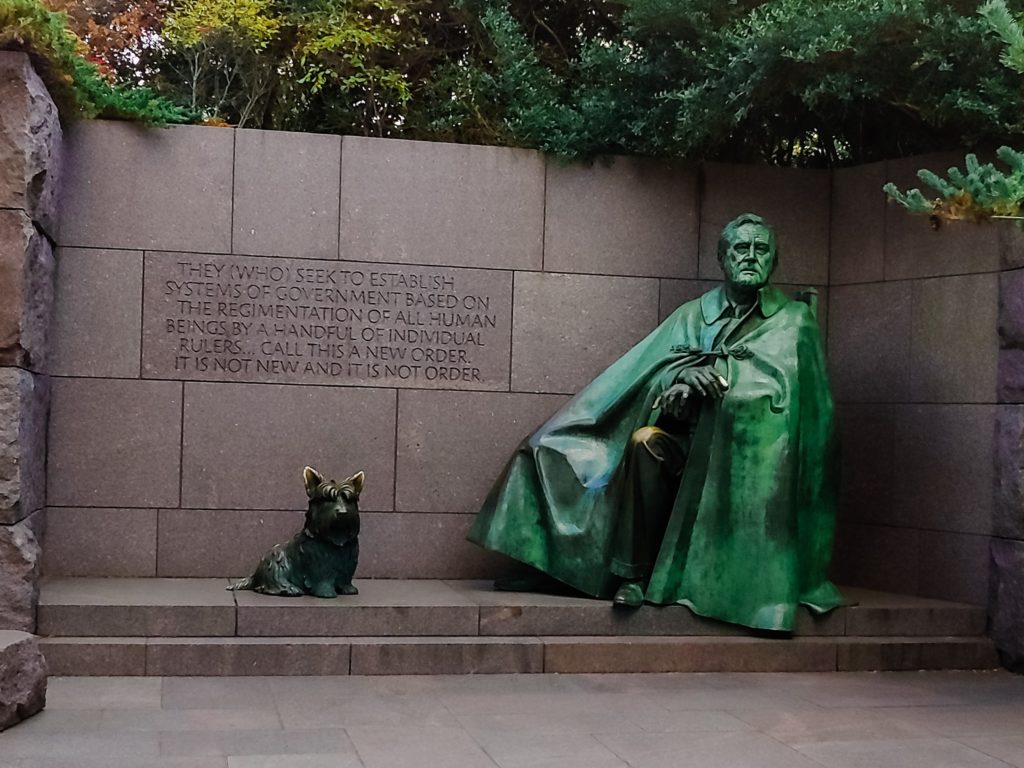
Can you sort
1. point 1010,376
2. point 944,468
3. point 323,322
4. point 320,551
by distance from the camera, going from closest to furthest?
1. point 320,551
2. point 1010,376
3. point 944,468
4. point 323,322

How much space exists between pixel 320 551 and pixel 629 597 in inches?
71.6

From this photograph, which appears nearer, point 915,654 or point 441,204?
point 915,654

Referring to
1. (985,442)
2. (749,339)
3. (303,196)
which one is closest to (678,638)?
(749,339)

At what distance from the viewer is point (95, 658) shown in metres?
6.84

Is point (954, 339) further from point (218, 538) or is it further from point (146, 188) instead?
point (146, 188)

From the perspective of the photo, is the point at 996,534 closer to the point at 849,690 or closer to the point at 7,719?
the point at 849,690

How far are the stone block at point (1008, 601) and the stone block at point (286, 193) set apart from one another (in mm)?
4727

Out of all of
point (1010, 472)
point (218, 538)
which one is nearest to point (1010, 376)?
point (1010, 472)

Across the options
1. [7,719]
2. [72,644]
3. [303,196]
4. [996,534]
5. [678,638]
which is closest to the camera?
[7,719]

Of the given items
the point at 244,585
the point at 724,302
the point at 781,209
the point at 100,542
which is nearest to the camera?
the point at 244,585

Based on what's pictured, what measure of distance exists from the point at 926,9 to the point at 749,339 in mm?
2326

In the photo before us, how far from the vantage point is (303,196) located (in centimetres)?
873

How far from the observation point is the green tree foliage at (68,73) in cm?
680

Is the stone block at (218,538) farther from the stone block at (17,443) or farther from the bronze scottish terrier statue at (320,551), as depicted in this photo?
the stone block at (17,443)
